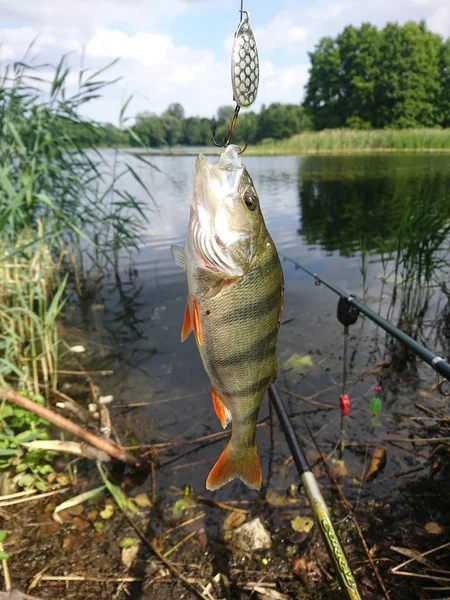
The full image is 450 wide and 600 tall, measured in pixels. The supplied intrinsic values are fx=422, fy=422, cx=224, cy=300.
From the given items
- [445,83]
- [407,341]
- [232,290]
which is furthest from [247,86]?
[445,83]

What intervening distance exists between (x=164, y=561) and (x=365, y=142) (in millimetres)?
44324

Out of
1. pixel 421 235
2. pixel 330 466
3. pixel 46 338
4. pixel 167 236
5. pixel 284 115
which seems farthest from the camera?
pixel 284 115

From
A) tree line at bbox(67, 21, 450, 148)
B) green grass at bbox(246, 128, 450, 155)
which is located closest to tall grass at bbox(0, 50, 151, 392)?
green grass at bbox(246, 128, 450, 155)

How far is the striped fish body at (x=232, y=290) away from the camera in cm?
142

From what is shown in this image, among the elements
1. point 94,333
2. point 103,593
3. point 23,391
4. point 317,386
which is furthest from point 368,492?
point 94,333

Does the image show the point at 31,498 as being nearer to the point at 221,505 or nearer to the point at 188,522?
the point at 188,522

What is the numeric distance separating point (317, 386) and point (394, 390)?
0.89 meters

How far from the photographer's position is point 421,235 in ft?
18.5

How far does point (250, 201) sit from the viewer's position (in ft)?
4.85

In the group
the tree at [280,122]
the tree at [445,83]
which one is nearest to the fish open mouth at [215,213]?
the tree at [280,122]

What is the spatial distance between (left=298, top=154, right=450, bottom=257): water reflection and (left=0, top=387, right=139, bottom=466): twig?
491 centimetres

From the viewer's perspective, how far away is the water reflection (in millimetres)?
12148

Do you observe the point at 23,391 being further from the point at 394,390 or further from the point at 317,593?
the point at 394,390

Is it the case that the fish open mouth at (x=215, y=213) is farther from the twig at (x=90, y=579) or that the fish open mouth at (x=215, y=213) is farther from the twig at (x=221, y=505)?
the twig at (x=221, y=505)
